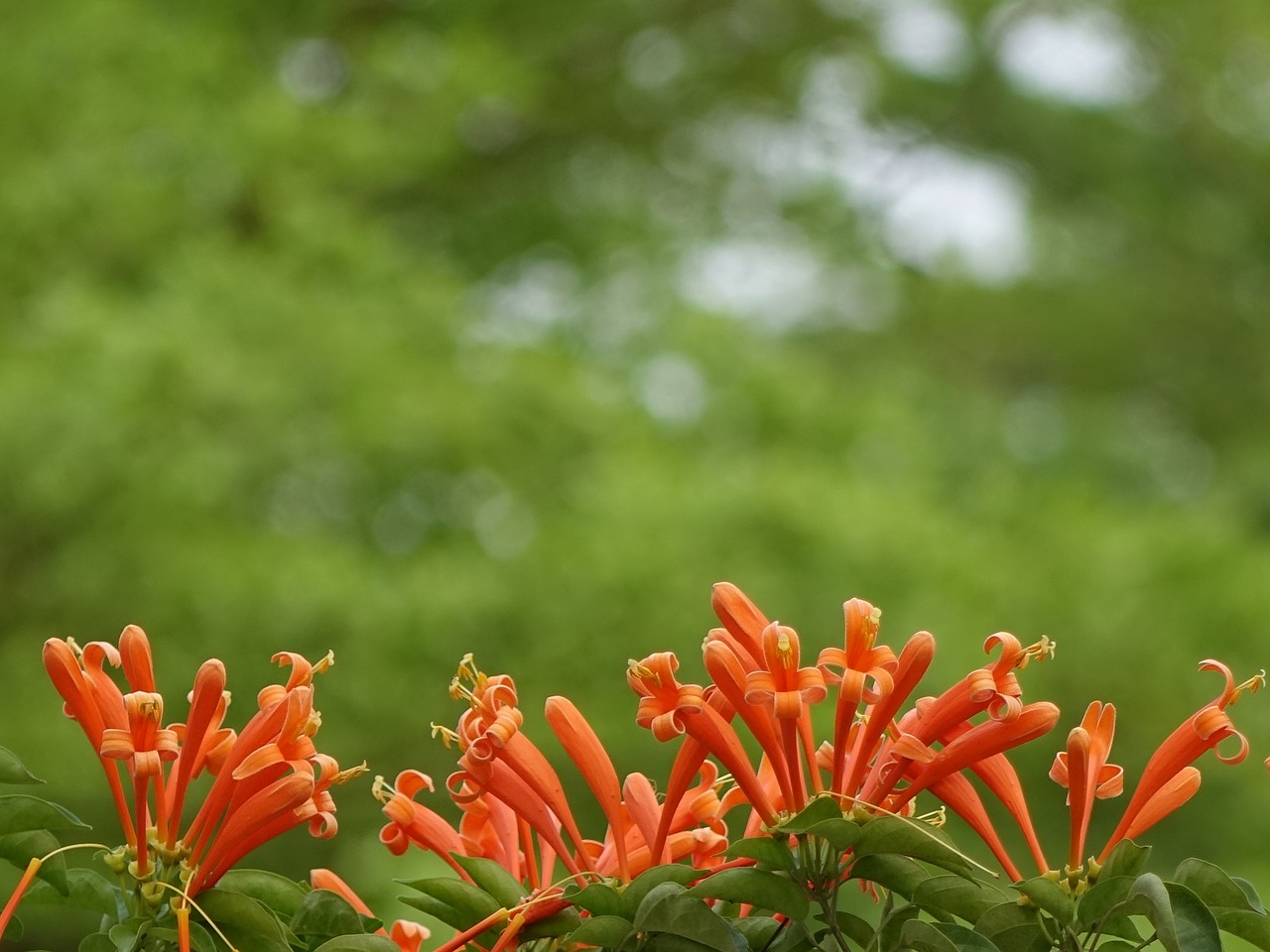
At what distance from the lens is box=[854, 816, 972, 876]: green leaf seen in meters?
1.03

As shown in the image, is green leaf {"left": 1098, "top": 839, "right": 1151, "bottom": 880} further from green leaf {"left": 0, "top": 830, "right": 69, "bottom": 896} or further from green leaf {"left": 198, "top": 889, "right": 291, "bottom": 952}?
green leaf {"left": 0, "top": 830, "right": 69, "bottom": 896}

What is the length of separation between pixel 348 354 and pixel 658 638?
4.89 feet

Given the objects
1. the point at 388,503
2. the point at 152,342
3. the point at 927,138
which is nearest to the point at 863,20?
the point at 927,138

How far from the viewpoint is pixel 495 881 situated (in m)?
1.13

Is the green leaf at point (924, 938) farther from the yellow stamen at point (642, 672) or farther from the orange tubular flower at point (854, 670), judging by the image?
the yellow stamen at point (642, 672)

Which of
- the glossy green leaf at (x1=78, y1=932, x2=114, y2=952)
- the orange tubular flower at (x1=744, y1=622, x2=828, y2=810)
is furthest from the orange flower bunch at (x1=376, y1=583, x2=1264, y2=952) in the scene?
the glossy green leaf at (x1=78, y1=932, x2=114, y2=952)

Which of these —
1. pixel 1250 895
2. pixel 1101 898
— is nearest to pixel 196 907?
pixel 1101 898

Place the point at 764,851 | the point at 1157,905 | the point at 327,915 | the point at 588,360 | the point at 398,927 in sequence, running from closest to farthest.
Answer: the point at 1157,905, the point at 764,851, the point at 327,915, the point at 398,927, the point at 588,360

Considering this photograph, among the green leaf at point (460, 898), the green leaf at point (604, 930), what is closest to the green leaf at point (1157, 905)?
the green leaf at point (604, 930)

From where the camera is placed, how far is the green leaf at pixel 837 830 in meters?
1.03

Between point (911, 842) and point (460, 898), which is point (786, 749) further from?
point (460, 898)

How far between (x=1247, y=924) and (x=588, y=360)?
21.9ft

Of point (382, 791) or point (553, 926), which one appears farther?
point (382, 791)

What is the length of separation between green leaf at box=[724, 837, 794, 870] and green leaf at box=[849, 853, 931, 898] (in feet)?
0.16
